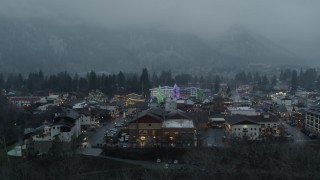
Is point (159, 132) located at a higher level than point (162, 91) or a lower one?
lower

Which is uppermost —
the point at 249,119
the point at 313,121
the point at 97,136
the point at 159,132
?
the point at 249,119

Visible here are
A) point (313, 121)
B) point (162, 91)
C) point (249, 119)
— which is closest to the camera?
point (249, 119)

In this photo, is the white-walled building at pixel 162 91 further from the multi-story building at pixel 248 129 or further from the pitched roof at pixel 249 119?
the multi-story building at pixel 248 129

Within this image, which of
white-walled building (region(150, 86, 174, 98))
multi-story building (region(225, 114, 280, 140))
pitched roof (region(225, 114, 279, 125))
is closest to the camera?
multi-story building (region(225, 114, 280, 140))

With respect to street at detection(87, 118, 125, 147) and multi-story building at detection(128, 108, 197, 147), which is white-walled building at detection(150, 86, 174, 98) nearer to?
street at detection(87, 118, 125, 147)

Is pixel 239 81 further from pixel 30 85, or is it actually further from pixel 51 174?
pixel 51 174

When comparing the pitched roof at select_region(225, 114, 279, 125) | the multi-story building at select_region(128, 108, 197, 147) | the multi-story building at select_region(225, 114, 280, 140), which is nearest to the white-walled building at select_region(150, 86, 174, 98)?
the pitched roof at select_region(225, 114, 279, 125)

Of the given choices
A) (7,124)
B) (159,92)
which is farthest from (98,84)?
(7,124)

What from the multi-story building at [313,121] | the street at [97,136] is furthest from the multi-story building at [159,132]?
the multi-story building at [313,121]

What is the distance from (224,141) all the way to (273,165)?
2.61 metres

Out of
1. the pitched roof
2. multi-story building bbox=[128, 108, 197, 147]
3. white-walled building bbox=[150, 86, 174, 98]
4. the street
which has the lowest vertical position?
the street

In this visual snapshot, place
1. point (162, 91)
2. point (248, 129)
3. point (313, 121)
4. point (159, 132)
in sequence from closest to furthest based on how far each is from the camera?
point (159, 132) < point (248, 129) < point (313, 121) < point (162, 91)

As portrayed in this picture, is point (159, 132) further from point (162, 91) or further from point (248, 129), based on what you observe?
point (162, 91)

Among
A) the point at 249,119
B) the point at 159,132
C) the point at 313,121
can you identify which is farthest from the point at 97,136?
A: the point at 313,121
